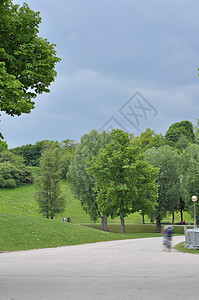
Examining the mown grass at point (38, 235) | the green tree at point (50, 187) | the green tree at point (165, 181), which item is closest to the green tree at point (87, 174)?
the green tree at point (50, 187)

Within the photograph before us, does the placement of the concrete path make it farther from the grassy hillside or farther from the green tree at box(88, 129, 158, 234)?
the grassy hillside

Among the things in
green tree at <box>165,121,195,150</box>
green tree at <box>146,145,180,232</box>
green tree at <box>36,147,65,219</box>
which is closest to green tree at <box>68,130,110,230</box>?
green tree at <box>36,147,65,219</box>

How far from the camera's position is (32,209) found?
2707 inches

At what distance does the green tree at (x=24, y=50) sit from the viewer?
15.8 meters

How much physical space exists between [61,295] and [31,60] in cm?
1256

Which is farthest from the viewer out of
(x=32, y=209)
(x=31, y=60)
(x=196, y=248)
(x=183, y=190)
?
(x=32, y=209)

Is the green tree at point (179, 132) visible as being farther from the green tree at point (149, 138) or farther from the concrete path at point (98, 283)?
the concrete path at point (98, 283)

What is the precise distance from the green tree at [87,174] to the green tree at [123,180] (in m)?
3.79

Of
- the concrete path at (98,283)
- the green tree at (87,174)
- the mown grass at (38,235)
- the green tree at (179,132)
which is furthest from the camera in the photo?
the green tree at (179,132)

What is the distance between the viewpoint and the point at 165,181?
4841 centimetres

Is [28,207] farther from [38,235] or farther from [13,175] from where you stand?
[38,235]

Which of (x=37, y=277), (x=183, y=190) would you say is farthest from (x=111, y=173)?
(x=37, y=277)

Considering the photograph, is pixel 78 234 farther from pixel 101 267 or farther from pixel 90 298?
pixel 90 298

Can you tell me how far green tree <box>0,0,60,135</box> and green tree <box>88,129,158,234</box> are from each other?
2267 cm
